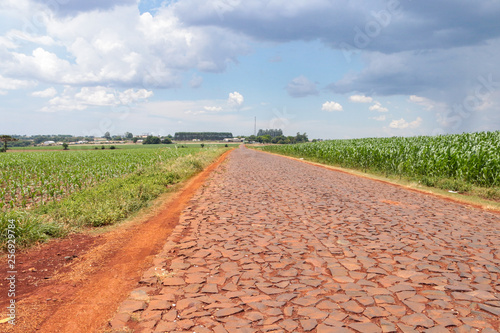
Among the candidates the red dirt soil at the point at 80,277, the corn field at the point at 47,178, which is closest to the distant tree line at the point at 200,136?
the corn field at the point at 47,178

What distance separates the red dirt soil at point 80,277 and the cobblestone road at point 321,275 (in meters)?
0.32

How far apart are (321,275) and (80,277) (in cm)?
372

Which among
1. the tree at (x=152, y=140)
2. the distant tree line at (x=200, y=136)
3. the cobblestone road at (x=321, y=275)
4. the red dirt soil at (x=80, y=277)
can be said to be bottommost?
the red dirt soil at (x=80, y=277)

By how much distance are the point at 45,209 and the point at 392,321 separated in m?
9.58

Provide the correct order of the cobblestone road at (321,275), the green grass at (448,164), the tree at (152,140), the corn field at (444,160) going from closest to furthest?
the cobblestone road at (321,275)
the green grass at (448,164)
the corn field at (444,160)
the tree at (152,140)

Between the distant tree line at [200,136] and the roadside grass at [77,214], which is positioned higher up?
the distant tree line at [200,136]

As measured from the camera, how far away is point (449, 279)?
4645 mm

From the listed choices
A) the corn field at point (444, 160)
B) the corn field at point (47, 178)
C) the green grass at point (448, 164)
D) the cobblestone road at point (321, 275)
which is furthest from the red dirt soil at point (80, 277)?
the corn field at point (444, 160)

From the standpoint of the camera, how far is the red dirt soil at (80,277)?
12.1 ft

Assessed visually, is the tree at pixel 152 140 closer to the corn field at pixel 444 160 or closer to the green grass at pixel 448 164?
the corn field at pixel 444 160

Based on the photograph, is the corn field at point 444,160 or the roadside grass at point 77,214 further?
the corn field at point 444,160

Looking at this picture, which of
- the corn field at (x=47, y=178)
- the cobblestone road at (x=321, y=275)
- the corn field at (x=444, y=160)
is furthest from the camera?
the corn field at (x=444, y=160)

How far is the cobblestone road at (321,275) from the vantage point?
11.7ft

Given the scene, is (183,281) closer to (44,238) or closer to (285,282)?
(285,282)
